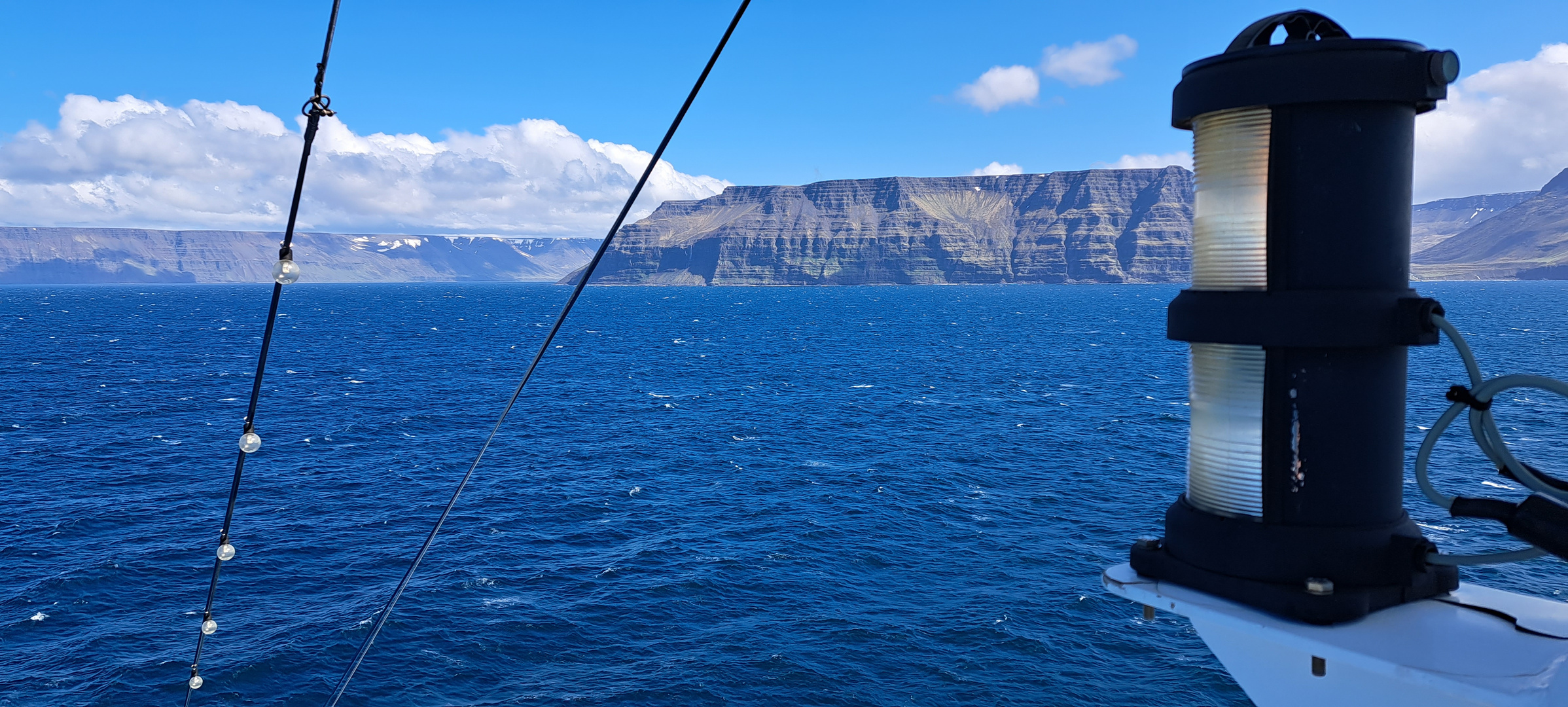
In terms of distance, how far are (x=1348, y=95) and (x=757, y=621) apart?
35.0 m

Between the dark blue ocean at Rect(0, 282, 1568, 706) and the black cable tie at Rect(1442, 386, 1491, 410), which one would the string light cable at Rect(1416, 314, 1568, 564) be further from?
the dark blue ocean at Rect(0, 282, 1568, 706)

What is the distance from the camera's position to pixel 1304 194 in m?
4.95

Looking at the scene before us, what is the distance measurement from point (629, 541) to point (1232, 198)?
45.0 m

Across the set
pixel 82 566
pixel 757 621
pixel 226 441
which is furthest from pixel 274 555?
pixel 226 441

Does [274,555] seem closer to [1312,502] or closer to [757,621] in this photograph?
[757,621]

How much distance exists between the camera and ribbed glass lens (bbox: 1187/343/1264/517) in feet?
17.0

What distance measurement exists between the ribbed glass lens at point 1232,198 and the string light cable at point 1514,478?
37.0 inches

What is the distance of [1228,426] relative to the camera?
528cm

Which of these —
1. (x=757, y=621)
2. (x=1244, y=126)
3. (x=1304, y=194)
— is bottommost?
(x=757, y=621)

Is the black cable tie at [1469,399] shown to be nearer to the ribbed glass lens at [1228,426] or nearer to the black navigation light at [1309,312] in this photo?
the black navigation light at [1309,312]

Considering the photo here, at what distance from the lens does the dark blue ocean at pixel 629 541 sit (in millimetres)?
33156

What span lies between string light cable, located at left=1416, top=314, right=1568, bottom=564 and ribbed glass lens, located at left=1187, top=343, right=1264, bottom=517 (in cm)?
78

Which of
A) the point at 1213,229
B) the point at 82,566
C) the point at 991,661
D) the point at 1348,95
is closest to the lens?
the point at 1348,95

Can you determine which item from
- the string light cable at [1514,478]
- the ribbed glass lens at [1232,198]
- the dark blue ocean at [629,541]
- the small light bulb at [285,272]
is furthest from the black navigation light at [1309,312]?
the dark blue ocean at [629,541]
